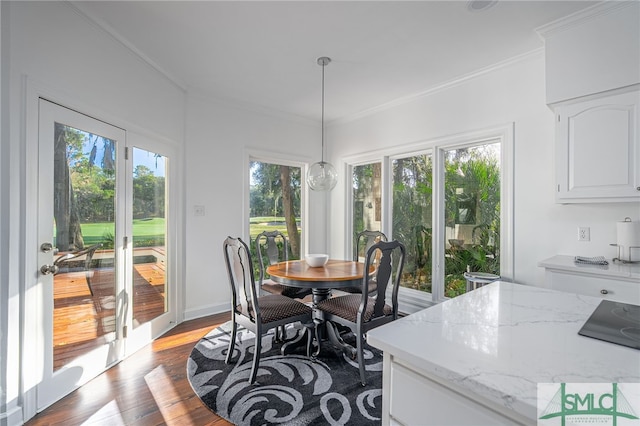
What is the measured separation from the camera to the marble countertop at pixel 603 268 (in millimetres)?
1857

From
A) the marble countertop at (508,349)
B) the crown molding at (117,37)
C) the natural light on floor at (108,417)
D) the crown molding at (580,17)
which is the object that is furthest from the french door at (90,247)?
the crown molding at (580,17)

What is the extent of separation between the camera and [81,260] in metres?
2.22

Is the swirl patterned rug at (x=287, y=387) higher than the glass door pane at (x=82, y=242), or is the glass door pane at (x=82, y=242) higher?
the glass door pane at (x=82, y=242)

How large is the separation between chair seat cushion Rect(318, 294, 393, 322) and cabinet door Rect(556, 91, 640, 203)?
1686 millimetres

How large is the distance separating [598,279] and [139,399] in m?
3.13

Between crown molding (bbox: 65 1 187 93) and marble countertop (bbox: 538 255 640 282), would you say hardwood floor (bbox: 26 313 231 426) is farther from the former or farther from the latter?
crown molding (bbox: 65 1 187 93)

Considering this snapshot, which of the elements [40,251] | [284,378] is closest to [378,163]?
[284,378]

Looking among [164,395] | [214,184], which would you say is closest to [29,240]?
[164,395]

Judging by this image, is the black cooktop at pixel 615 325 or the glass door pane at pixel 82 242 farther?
the glass door pane at pixel 82 242

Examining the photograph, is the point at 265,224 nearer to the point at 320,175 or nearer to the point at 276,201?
the point at 276,201

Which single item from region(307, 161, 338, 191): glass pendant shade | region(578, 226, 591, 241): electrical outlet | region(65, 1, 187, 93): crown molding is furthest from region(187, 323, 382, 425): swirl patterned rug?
region(65, 1, 187, 93): crown molding

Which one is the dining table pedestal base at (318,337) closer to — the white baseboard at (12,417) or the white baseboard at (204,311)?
the white baseboard at (204,311)

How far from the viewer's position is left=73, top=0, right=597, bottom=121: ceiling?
211 cm
